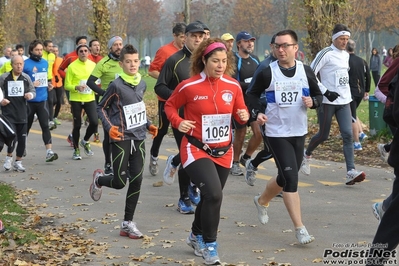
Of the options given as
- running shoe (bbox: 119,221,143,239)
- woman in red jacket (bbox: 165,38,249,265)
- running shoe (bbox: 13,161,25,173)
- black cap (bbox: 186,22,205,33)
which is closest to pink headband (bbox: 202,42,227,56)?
woman in red jacket (bbox: 165,38,249,265)

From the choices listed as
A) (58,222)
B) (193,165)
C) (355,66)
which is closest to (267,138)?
(193,165)

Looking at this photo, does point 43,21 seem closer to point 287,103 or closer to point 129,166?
point 129,166

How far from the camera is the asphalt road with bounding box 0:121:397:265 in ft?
24.1

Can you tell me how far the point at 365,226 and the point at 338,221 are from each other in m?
0.38

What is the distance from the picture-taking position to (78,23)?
74.7 m

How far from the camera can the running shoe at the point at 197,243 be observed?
7172mm

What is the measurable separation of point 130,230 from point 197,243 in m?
1.11

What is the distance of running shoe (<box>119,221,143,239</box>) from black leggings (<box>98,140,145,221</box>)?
0.07 m

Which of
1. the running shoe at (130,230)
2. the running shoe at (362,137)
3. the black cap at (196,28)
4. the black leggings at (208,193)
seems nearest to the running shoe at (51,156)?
the black cap at (196,28)

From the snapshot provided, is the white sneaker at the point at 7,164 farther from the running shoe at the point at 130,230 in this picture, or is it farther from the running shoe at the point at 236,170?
the running shoe at the point at 130,230

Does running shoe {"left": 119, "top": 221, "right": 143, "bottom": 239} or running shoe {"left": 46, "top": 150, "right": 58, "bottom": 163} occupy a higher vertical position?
running shoe {"left": 119, "top": 221, "right": 143, "bottom": 239}

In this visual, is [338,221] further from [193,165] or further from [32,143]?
[32,143]

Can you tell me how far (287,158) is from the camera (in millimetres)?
7609

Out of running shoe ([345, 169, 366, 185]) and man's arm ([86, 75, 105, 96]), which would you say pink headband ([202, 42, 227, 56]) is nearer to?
running shoe ([345, 169, 366, 185])
